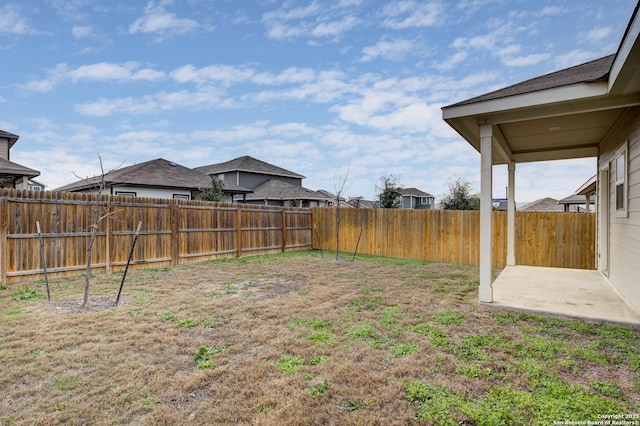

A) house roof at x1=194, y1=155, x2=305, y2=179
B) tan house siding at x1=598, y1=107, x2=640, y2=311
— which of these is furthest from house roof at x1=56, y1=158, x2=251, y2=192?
tan house siding at x1=598, y1=107, x2=640, y2=311

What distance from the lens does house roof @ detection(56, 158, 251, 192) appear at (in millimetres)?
15766

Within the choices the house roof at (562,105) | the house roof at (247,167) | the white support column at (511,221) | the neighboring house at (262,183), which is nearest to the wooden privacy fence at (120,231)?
the house roof at (562,105)

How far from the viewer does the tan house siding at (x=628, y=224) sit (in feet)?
13.9

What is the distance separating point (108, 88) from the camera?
1262 centimetres

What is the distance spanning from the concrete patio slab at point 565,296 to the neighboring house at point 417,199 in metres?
Result: 26.7

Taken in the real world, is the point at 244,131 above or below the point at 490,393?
above

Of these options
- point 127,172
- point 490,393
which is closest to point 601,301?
point 490,393

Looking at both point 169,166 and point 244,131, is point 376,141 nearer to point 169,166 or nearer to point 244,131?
point 244,131

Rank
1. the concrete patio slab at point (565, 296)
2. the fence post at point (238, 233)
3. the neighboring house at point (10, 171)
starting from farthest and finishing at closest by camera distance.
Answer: the neighboring house at point (10, 171)
the fence post at point (238, 233)
the concrete patio slab at point (565, 296)

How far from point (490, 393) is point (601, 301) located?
3756mm

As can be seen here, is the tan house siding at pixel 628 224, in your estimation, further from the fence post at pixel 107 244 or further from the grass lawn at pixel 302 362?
the fence post at pixel 107 244

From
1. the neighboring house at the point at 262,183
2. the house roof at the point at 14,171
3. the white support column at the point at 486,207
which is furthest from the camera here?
the neighboring house at the point at 262,183

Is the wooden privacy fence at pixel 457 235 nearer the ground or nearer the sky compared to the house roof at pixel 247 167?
nearer the ground

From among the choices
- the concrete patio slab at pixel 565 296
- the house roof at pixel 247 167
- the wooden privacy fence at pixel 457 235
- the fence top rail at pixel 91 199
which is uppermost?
the house roof at pixel 247 167
